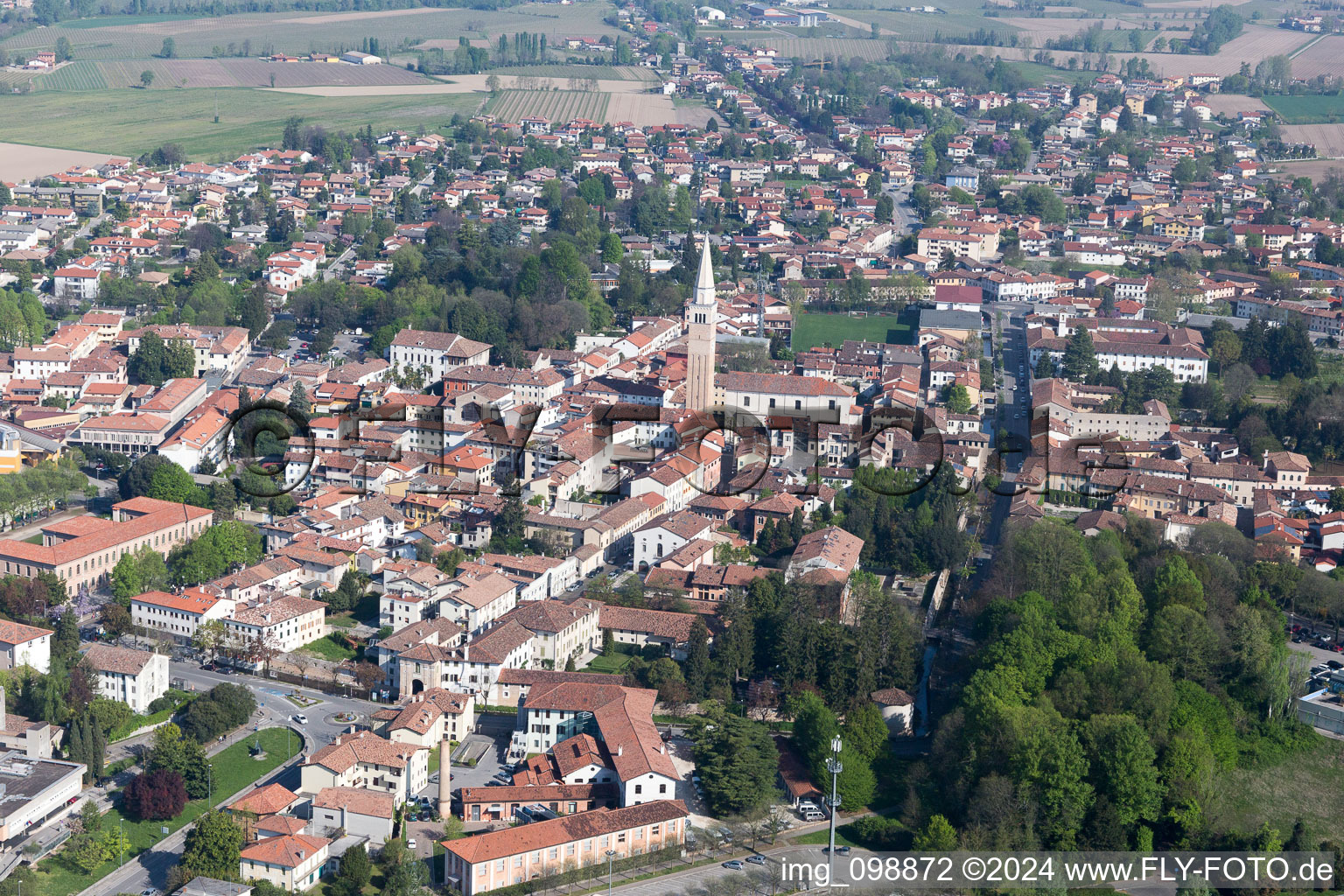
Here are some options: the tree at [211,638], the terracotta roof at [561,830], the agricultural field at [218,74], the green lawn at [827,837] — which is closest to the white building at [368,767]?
the terracotta roof at [561,830]

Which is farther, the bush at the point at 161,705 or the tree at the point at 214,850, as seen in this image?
the bush at the point at 161,705

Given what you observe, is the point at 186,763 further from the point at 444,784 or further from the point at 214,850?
the point at 444,784

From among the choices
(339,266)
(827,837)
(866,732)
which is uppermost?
(339,266)

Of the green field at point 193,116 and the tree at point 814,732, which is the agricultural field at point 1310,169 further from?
the tree at point 814,732

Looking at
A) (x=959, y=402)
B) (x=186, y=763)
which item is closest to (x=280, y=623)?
(x=186, y=763)

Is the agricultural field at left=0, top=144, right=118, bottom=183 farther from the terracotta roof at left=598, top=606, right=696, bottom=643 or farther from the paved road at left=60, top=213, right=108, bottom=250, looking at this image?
the terracotta roof at left=598, top=606, right=696, bottom=643

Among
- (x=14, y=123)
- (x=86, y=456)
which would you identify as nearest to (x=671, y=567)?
(x=86, y=456)
